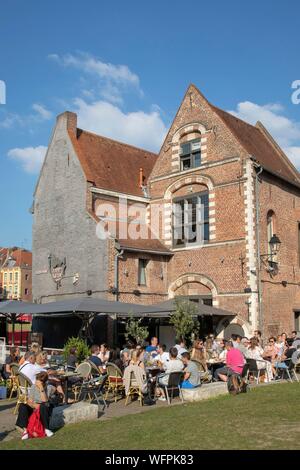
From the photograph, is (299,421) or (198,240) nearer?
(299,421)

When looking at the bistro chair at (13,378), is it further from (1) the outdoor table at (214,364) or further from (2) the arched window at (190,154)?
(2) the arched window at (190,154)

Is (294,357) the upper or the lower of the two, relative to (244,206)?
lower

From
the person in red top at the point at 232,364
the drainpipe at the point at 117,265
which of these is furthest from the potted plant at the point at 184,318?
the person in red top at the point at 232,364

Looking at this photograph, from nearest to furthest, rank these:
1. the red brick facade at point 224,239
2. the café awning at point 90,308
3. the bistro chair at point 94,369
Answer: the bistro chair at point 94,369 < the café awning at point 90,308 < the red brick facade at point 224,239

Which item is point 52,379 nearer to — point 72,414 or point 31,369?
point 31,369

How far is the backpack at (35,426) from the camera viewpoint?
8211 millimetres

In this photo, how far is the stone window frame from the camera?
22703 mm

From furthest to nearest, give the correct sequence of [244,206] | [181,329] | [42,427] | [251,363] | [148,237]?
[148,237]
[244,206]
[181,329]
[251,363]
[42,427]

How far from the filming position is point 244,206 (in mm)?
20656

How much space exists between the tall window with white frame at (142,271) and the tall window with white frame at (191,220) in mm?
1728

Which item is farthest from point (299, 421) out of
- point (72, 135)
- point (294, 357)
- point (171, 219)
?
point (72, 135)

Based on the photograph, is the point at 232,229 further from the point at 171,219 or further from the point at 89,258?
the point at 89,258

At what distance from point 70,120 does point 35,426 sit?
60.8ft

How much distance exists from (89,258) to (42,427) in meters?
13.9
